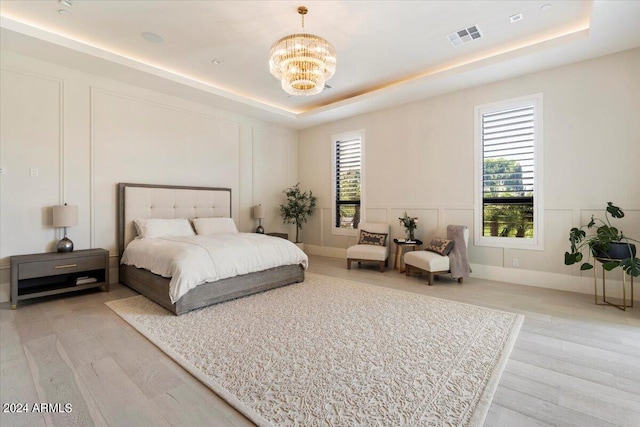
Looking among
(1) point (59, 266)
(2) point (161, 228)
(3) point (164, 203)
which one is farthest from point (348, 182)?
(1) point (59, 266)

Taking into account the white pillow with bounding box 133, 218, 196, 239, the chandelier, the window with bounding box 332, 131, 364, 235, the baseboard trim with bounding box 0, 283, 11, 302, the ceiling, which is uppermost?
the ceiling

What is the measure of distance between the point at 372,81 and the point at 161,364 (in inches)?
191

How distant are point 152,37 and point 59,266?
3.03m

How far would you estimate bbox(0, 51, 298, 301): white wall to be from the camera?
3697 mm

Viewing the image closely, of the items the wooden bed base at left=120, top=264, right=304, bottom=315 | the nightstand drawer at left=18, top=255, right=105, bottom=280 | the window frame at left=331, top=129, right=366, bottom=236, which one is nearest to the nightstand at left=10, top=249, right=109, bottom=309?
the nightstand drawer at left=18, top=255, right=105, bottom=280

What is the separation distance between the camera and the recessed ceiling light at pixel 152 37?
3.60 meters

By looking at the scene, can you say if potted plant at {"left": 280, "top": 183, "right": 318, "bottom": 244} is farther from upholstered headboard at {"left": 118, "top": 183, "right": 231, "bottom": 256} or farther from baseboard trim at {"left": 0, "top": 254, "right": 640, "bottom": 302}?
baseboard trim at {"left": 0, "top": 254, "right": 640, "bottom": 302}

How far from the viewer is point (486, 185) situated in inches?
184

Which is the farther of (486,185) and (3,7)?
(486,185)

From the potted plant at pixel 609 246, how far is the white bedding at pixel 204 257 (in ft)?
11.5

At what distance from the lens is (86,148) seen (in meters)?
4.25

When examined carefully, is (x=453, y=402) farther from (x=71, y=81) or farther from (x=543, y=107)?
(x=71, y=81)

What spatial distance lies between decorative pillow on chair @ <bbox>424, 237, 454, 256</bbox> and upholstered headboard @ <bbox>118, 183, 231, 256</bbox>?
151 inches

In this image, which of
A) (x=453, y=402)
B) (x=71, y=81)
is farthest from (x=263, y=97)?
(x=453, y=402)
